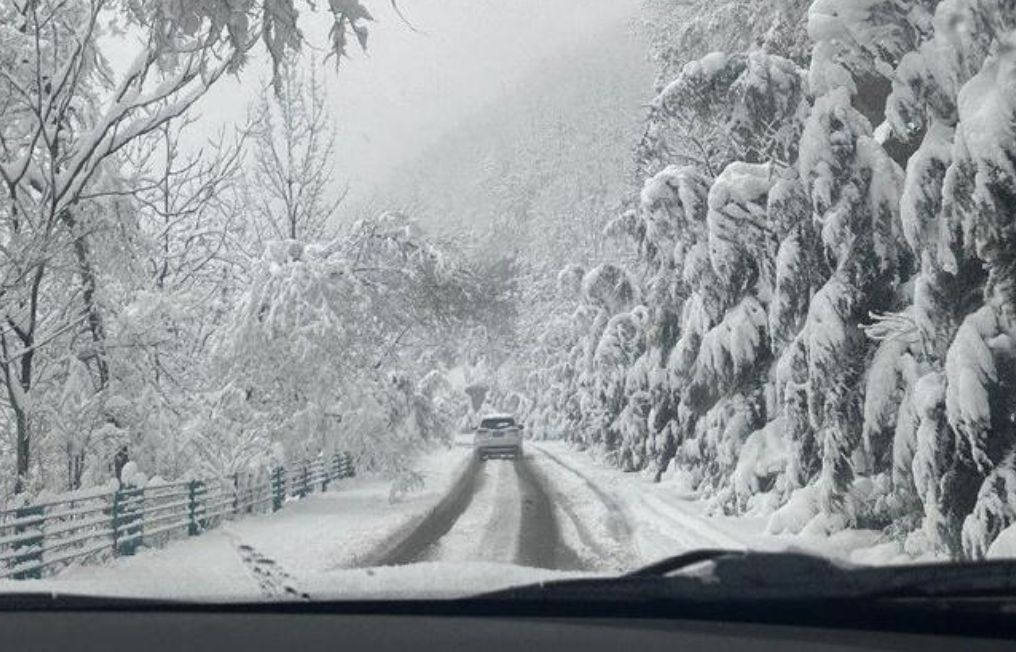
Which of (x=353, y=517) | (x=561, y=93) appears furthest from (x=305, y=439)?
(x=561, y=93)

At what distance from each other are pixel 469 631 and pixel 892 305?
9.43 m

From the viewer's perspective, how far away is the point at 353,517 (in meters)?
16.8

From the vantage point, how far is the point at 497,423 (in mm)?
35406

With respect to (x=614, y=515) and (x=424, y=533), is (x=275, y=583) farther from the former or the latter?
(x=614, y=515)

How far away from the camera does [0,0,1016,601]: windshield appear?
282 inches

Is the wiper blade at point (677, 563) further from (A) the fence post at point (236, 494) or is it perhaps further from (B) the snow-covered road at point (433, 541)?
(A) the fence post at point (236, 494)

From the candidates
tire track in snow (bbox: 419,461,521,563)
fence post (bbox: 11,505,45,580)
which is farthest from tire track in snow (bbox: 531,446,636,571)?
fence post (bbox: 11,505,45,580)

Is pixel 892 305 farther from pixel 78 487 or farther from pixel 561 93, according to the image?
pixel 561 93

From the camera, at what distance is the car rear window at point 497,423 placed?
35125 millimetres

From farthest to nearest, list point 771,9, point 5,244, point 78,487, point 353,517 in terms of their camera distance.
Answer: point 771,9
point 353,517
point 78,487
point 5,244

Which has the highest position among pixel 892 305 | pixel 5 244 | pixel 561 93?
pixel 561 93

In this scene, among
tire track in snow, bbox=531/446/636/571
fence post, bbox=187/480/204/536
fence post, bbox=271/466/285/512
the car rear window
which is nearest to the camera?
tire track in snow, bbox=531/446/636/571

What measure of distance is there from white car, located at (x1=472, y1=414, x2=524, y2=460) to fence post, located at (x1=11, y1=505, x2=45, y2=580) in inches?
971

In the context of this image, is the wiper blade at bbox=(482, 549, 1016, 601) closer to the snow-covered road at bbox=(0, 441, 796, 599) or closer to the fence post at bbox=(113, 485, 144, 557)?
the snow-covered road at bbox=(0, 441, 796, 599)
